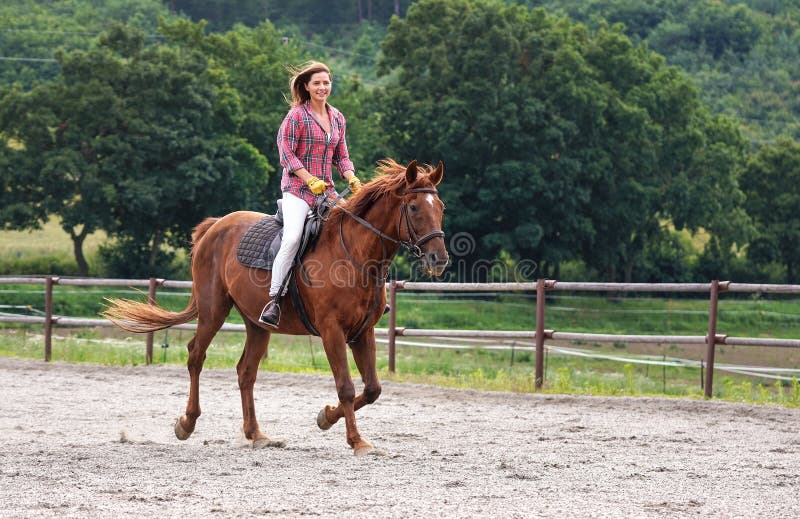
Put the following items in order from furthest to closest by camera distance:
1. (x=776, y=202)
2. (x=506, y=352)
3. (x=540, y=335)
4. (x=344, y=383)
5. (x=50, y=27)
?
1. (x=50, y=27)
2. (x=776, y=202)
3. (x=506, y=352)
4. (x=540, y=335)
5. (x=344, y=383)

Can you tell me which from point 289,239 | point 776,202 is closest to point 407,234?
point 289,239

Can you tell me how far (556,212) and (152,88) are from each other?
15.5 metres

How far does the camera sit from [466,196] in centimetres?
4212

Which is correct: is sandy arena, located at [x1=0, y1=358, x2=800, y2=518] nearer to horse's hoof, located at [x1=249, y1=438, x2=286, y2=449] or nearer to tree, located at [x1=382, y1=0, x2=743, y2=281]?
horse's hoof, located at [x1=249, y1=438, x2=286, y2=449]

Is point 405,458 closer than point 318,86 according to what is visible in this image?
Yes

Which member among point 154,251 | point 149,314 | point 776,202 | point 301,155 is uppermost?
point 776,202

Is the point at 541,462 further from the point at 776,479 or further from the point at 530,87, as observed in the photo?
the point at 530,87

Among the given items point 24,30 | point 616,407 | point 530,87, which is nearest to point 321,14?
point 24,30

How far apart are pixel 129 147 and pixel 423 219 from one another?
32.5 metres

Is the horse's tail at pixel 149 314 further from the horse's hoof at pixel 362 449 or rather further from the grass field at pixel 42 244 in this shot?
the grass field at pixel 42 244

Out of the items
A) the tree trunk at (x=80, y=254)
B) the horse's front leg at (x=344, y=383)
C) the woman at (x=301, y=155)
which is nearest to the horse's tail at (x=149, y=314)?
the woman at (x=301, y=155)

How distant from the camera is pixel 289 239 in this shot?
8.13m

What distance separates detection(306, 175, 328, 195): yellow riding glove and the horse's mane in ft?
0.83

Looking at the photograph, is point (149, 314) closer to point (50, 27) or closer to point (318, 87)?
point (318, 87)
